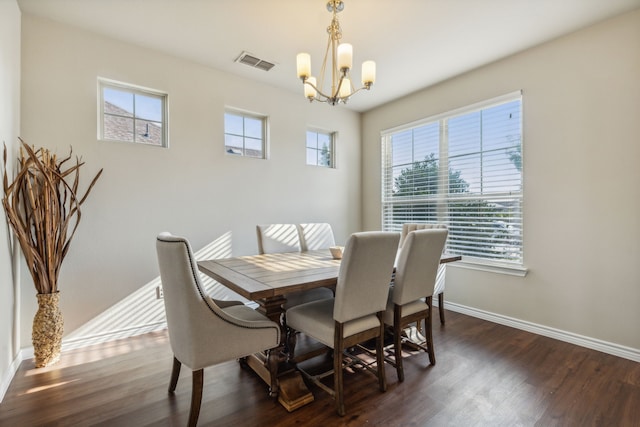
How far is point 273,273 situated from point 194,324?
0.59 metres

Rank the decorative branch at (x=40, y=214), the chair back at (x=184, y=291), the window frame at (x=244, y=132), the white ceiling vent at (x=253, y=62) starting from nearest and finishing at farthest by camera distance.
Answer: the chair back at (x=184, y=291) < the decorative branch at (x=40, y=214) < the white ceiling vent at (x=253, y=62) < the window frame at (x=244, y=132)

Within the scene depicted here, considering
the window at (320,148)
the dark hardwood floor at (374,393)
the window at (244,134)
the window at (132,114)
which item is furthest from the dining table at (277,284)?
the window at (320,148)

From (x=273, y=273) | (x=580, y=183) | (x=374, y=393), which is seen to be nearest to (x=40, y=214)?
(x=273, y=273)

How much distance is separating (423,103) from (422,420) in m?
3.41

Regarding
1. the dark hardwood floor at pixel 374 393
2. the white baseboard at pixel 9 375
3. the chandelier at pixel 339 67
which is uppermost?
the chandelier at pixel 339 67

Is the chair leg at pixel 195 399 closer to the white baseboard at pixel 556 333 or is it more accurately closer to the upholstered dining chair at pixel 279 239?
the upholstered dining chair at pixel 279 239

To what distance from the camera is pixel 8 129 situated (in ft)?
6.67

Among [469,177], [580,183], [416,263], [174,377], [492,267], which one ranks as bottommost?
[174,377]

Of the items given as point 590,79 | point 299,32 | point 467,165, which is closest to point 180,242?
point 299,32

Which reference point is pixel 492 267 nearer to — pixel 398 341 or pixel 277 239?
pixel 398 341

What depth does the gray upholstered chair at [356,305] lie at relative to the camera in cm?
165

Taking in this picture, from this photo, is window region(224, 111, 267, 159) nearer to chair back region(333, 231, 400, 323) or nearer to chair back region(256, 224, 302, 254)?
chair back region(256, 224, 302, 254)

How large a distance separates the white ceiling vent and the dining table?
206cm

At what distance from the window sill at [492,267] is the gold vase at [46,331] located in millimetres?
3712
